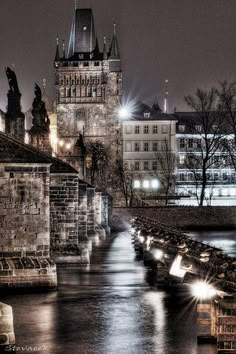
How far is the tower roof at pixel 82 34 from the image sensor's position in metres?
171

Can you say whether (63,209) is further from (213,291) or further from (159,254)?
(213,291)

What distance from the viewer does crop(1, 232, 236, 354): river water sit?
622 inches

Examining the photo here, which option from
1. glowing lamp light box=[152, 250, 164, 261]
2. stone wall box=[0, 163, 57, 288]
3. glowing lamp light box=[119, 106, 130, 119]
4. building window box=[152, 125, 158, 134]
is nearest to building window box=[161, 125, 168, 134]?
building window box=[152, 125, 158, 134]

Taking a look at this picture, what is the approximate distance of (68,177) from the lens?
117ft

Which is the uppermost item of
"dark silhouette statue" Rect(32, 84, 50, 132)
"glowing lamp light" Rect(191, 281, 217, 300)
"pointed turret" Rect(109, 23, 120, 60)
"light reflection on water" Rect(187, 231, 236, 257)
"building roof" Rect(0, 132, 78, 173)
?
"pointed turret" Rect(109, 23, 120, 60)

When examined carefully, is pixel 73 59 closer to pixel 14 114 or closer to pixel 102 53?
pixel 102 53

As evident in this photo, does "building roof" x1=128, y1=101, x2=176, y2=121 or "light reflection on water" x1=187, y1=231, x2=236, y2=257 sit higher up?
"building roof" x1=128, y1=101, x2=176, y2=121

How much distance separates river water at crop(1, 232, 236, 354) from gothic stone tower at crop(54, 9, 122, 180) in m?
128

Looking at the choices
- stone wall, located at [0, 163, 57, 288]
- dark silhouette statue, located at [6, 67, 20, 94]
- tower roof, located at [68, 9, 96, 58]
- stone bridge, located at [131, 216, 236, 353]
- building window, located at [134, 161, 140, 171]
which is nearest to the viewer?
stone bridge, located at [131, 216, 236, 353]

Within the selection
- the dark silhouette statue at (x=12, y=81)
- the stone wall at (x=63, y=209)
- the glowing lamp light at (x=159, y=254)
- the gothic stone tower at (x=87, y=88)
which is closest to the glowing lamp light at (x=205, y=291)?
the glowing lamp light at (x=159, y=254)

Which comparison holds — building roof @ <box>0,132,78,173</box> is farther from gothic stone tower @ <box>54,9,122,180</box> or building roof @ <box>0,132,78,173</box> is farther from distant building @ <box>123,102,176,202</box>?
gothic stone tower @ <box>54,9,122,180</box>

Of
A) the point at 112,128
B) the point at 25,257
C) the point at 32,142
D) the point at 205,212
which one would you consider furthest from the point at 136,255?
the point at 112,128

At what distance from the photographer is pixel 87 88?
164875 millimetres

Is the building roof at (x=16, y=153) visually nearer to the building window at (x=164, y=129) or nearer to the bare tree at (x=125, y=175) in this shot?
the bare tree at (x=125, y=175)
